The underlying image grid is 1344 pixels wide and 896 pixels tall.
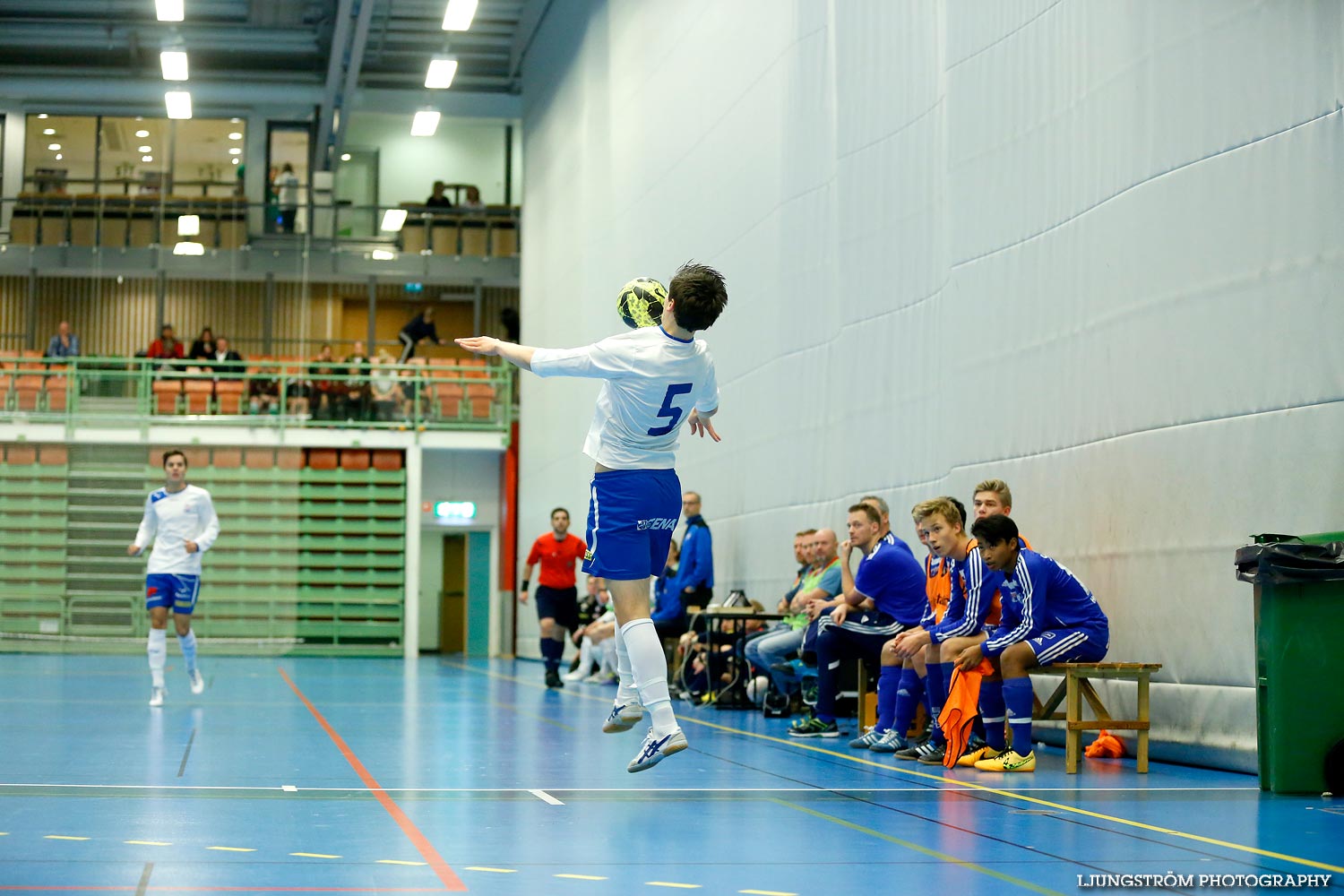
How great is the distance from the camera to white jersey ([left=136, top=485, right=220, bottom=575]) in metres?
12.1

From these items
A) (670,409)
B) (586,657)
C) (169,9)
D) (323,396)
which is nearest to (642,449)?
(670,409)

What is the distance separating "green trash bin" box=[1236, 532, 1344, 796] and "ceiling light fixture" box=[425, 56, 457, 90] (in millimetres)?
19301

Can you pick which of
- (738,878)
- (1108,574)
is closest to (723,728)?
(1108,574)

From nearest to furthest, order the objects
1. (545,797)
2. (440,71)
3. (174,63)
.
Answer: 1. (545,797)
2. (440,71)
3. (174,63)

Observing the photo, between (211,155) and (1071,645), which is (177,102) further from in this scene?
(1071,645)

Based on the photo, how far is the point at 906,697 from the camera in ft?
26.4

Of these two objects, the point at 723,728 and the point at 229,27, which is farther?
the point at 229,27

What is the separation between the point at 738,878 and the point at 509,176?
28.6 meters

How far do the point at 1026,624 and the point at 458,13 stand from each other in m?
16.4

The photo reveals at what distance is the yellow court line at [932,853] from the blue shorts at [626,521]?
116 cm

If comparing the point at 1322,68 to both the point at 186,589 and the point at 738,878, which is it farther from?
the point at 186,589

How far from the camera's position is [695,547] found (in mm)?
13727

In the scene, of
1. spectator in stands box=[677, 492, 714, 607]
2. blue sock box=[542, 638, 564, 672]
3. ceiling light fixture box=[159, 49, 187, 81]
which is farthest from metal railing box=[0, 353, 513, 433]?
spectator in stands box=[677, 492, 714, 607]

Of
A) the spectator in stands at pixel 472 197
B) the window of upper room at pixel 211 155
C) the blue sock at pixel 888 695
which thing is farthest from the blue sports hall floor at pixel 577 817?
the window of upper room at pixel 211 155
